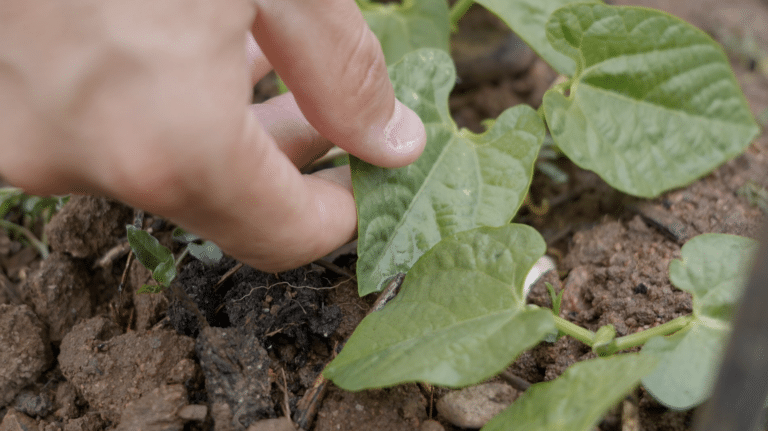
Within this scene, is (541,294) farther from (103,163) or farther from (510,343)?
(103,163)

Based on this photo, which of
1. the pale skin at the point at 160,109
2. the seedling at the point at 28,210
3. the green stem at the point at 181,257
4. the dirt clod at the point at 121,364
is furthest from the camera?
the seedling at the point at 28,210

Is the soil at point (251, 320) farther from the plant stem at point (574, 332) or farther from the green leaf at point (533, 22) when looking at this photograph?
the green leaf at point (533, 22)

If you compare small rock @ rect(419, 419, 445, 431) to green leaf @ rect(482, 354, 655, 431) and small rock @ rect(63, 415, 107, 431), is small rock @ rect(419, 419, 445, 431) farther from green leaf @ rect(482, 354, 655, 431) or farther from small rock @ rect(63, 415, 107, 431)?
small rock @ rect(63, 415, 107, 431)

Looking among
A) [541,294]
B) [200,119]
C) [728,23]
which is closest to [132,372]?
[200,119]

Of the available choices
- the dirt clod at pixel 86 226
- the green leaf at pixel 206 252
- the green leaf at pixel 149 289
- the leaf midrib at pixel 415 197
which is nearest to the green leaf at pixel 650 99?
the leaf midrib at pixel 415 197

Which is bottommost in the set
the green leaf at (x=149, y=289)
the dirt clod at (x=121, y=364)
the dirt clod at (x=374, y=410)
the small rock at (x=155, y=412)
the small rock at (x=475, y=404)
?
the dirt clod at (x=374, y=410)

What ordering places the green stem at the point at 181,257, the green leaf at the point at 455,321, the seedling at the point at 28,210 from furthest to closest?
the seedling at the point at 28,210
the green stem at the point at 181,257
the green leaf at the point at 455,321

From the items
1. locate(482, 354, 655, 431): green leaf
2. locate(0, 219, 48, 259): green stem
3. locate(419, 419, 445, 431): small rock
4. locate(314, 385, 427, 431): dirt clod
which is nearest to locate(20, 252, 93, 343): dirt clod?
locate(0, 219, 48, 259): green stem
